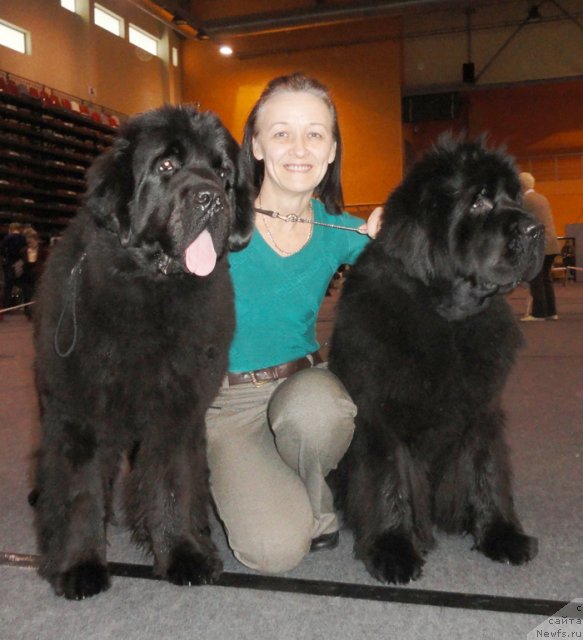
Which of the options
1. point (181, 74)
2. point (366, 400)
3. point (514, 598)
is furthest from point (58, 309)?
point (181, 74)

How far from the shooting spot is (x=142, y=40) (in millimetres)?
16172

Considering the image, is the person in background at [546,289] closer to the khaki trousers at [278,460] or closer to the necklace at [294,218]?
the necklace at [294,218]

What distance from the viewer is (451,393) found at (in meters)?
1.94

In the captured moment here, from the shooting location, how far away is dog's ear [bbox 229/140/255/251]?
2.04m

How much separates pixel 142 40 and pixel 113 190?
52.3 ft

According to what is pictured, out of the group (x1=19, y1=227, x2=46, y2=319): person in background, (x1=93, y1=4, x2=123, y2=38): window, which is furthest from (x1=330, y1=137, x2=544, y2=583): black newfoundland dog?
(x1=93, y1=4, x2=123, y2=38): window

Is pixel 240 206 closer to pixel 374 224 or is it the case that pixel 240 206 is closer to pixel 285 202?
pixel 285 202

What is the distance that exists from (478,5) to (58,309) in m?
16.2

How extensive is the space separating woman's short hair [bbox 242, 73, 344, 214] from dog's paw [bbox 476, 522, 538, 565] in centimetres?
120

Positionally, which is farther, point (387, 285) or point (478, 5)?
point (478, 5)

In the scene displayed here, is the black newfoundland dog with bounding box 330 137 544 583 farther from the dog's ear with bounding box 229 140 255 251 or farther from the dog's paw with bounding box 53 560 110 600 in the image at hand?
the dog's paw with bounding box 53 560 110 600

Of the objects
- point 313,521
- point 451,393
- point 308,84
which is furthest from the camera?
point 308,84

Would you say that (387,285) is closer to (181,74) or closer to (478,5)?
(478,5)

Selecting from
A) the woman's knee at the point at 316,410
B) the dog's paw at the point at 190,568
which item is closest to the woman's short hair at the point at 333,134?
the woman's knee at the point at 316,410
